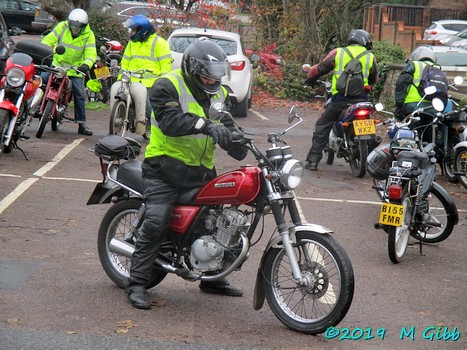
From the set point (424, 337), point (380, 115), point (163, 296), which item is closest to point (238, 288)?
point (163, 296)

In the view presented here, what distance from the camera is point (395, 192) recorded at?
8.03 m

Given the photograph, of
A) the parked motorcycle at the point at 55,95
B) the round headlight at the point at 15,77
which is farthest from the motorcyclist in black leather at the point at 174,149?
the parked motorcycle at the point at 55,95

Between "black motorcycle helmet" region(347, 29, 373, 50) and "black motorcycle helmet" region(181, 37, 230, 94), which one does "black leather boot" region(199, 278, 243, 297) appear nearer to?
"black motorcycle helmet" region(181, 37, 230, 94)

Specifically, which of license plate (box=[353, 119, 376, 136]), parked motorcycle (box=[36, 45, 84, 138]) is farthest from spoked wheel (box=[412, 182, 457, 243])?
parked motorcycle (box=[36, 45, 84, 138])

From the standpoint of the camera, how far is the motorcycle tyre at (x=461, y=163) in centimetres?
1209

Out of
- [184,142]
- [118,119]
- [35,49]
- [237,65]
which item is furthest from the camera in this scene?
[237,65]

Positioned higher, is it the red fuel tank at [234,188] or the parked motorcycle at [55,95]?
the red fuel tank at [234,188]

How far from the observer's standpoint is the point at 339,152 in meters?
13.1

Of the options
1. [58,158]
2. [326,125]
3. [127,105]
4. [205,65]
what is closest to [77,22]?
[127,105]

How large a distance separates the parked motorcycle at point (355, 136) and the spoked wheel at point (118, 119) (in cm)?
303

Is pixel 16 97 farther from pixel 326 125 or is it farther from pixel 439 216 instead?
pixel 439 216

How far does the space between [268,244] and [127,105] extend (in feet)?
25.8

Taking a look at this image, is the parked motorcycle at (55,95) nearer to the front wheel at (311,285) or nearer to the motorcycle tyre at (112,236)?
the motorcycle tyre at (112,236)

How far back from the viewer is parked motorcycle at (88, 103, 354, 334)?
598 centimetres
